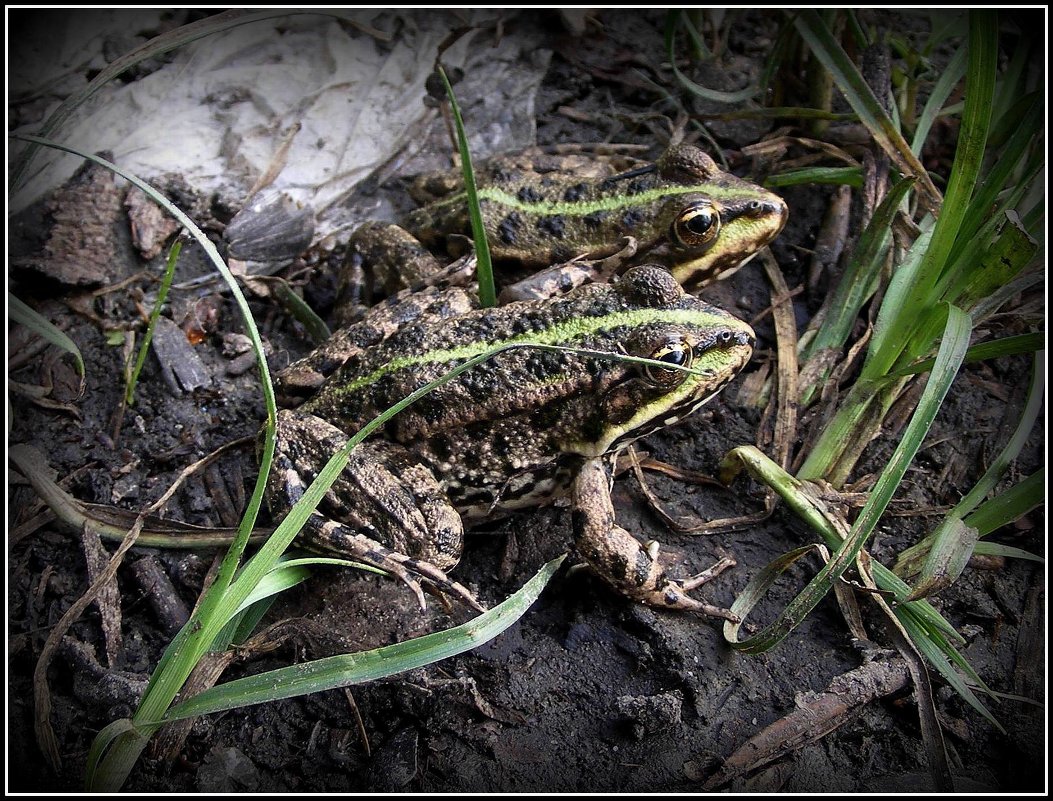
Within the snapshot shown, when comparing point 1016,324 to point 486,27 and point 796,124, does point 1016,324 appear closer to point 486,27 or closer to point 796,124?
point 796,124

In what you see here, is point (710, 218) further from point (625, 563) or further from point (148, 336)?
point (148, 336)

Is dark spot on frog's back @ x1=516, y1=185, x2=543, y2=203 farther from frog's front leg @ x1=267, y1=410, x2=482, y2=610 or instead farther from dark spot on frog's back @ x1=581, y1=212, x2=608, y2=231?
frog's front leg @ x1=267, y1=410, x2=482, y2=610

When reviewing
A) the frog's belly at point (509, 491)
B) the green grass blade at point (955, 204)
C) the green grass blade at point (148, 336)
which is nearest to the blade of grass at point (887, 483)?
the green grass blade at point (955, 204)

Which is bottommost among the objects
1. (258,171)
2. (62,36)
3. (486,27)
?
(258,171)

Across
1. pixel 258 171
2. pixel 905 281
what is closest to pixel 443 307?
pixel 258 171

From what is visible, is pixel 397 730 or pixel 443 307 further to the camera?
pixel 443 307

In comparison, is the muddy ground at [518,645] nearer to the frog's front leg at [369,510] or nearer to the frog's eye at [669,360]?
the frog's front leg at [369,510]
